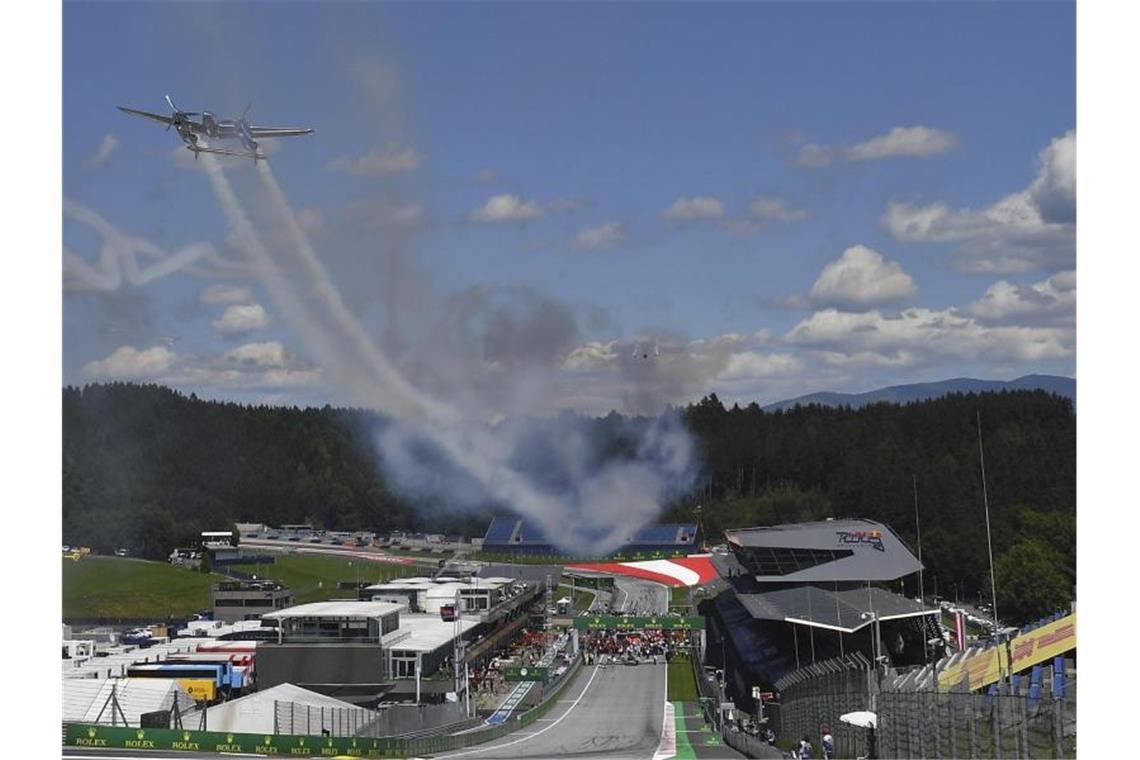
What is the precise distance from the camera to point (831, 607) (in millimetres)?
88500

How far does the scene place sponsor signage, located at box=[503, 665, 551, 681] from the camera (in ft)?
296

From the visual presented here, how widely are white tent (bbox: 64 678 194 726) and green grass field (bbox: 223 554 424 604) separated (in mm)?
99823

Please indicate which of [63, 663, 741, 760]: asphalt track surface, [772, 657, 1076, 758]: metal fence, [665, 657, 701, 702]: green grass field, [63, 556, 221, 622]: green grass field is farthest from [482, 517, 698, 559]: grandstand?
[772, 657, 1076, 758]: metal fence

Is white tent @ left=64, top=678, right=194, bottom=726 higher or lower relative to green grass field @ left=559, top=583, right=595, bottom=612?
higher

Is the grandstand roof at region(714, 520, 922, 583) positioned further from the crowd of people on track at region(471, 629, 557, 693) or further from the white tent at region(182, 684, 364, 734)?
the white tent at region(182, 684, 364, 734)

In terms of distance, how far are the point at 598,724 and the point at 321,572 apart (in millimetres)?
124486

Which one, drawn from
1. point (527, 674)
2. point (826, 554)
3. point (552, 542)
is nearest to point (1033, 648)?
point (527, 674)

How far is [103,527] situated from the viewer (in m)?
182

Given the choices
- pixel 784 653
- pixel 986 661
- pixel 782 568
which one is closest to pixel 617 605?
pixel 782 568

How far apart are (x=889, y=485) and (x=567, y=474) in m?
44.4

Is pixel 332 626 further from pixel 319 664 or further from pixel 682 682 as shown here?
pixel 682 682

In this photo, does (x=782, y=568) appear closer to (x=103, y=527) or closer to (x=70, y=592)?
(x=70, y=592)

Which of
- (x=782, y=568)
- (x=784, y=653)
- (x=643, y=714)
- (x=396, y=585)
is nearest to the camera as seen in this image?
(x=643, y=714)

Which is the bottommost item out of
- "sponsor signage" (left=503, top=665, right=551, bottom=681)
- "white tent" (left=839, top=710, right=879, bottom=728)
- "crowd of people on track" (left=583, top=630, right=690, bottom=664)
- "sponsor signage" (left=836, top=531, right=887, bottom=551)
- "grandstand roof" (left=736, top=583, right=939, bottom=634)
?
"crowd of people on track" (left=583, top=630, right=690, bottom=664)
